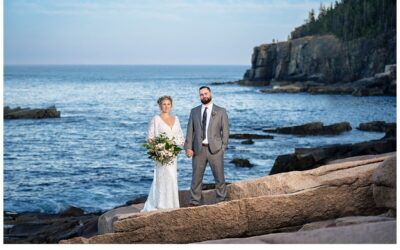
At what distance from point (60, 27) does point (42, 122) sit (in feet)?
143

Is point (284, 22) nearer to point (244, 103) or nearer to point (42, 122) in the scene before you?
point (244, 103)

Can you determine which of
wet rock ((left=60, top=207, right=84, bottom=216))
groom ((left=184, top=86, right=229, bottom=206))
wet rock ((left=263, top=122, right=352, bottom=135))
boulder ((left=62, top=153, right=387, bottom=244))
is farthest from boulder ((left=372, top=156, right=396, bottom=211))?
wet rock ((left=263, top=122, right=352, bottom=135))

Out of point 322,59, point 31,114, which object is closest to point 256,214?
point 31,114

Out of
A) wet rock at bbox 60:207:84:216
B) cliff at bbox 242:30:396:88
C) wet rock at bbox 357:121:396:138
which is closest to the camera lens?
wet rock at bbox 60:207:84:216

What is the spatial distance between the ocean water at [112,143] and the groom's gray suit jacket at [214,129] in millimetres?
13722

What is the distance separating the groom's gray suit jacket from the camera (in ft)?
36.8

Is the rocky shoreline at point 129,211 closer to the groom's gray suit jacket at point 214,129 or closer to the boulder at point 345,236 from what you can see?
the boulder at point 345,236

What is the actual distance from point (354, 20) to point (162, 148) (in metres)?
91.9

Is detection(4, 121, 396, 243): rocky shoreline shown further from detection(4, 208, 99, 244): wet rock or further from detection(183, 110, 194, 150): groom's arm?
detection(183, 110, 194, 150): groom's arm

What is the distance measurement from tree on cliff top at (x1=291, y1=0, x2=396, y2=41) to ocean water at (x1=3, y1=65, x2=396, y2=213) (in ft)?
53.4

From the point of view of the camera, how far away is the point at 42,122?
56906mm

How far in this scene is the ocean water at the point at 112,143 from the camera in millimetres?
28656

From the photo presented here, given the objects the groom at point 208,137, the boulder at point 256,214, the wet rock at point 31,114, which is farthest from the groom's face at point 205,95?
the wet rock at point 31,114

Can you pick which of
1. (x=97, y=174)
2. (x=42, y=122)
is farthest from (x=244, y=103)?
(x=97, y=174)
